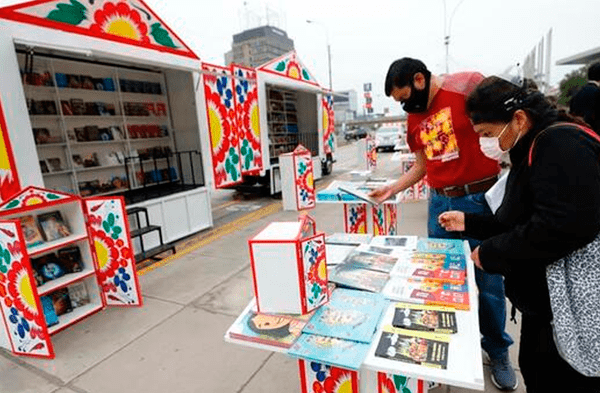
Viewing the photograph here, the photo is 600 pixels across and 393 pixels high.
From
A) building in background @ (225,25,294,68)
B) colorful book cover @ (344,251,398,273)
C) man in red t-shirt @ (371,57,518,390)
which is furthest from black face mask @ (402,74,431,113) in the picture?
building in background @ (225,25,294,68)

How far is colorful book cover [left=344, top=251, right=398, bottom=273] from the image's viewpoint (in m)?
1.50

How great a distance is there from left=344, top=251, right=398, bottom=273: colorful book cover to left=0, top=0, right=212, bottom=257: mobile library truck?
9.60 ft

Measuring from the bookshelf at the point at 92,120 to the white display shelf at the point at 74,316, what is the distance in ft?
7.12

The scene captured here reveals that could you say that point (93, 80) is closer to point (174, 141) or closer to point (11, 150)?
point (174, 141)

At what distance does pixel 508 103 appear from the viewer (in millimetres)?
996

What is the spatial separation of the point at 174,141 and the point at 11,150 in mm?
2718

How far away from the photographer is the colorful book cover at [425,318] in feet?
3.51

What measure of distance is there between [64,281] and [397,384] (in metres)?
2.62

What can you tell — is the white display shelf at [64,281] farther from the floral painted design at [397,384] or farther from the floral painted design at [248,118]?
the floral painted design at [248,118]

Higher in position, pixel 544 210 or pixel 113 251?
pixel 544 210

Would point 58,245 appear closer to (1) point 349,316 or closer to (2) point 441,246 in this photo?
(1) point 349,316

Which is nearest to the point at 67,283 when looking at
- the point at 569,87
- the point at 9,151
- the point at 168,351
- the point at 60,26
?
the point at 168,351

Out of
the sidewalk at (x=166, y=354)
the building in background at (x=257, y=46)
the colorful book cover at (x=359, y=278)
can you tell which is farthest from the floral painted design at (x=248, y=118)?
the building in background at (x=257, y=46)

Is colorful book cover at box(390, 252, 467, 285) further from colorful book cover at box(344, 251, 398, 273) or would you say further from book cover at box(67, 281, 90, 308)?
book cover at box(67, 281, 90, 308)
